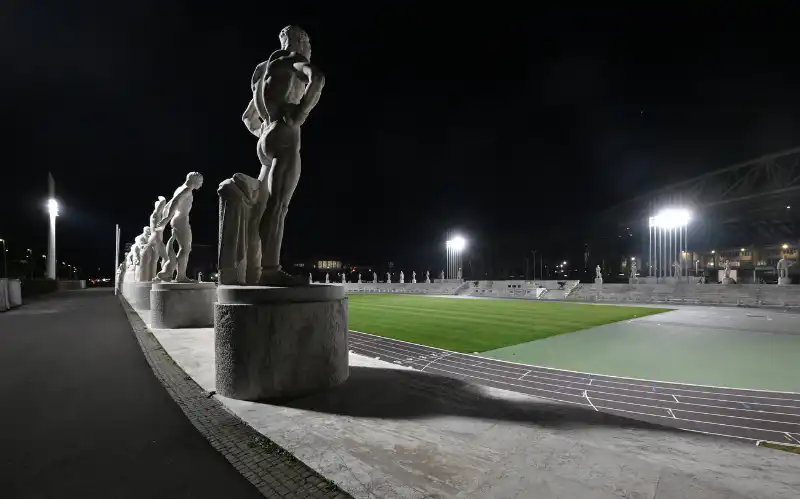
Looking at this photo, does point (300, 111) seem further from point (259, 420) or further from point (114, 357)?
point (114, 357)

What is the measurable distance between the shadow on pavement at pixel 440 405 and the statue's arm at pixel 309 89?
124 inches

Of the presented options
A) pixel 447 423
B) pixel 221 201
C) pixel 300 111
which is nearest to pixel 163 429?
pixel 447 423

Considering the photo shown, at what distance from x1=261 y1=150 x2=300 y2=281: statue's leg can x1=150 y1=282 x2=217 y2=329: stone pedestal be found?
5.26 metres

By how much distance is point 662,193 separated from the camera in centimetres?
3325

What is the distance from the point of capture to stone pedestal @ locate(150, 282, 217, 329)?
927 centimetres

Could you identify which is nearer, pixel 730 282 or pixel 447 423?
pixel 447 423

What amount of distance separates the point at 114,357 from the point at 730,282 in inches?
1139

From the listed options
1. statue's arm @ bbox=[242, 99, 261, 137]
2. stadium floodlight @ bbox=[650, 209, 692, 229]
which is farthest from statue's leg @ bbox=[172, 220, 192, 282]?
stadium floodlight @ bbox=[650, 209, 692, 229]

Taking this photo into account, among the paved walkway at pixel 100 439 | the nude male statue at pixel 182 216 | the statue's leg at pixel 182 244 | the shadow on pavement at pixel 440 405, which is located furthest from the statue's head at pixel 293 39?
the statue's leg at pixel 182 244

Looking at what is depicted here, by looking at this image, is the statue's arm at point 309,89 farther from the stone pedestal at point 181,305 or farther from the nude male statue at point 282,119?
the stone pedestal at point 181,305

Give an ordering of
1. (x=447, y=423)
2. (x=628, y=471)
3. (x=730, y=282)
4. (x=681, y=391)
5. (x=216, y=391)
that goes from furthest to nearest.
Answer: (x=730, y=282) → (x=681, y=391) → (x=216, y=391) → (x=447, y=423) → (x=628, y=471)

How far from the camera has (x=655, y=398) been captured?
458cm

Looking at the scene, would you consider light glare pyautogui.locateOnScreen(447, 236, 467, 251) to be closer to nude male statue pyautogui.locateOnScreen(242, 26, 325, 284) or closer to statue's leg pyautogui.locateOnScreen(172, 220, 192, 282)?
statue's leg pyautogui.locateOnScreen(172, 220, 192, 282)

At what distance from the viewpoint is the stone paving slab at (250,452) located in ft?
8.05
